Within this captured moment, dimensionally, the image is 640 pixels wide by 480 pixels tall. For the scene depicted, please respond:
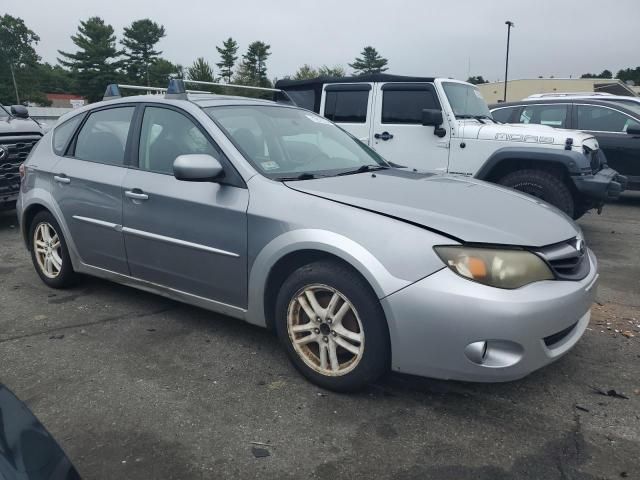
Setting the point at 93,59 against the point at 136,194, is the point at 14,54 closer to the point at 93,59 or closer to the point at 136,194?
the point at 93,59

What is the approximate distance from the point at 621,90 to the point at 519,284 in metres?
40.2

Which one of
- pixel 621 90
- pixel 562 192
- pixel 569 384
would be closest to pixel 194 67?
pixel 621 90

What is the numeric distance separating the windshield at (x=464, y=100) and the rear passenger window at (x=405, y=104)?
24 cm

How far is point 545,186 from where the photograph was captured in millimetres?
6180

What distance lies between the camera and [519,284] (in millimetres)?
2621

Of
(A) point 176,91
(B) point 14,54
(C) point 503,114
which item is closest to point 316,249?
(A) point 176,91

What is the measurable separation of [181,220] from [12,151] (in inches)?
197

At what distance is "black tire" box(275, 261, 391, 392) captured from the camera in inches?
109

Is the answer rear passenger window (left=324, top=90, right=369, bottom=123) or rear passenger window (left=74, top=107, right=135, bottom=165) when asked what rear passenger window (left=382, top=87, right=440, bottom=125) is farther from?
rear passenger window (left=74, top=107, right=135, bottom=165)

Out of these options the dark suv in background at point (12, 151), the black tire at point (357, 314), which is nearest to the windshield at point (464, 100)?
the black tire at point (357, 314)

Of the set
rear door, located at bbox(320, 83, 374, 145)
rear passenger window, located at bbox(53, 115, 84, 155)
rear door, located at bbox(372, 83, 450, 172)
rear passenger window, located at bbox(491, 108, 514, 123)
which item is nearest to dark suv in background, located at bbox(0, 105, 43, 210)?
rear passenger window, located at bbox(53, 115, 84, 155)

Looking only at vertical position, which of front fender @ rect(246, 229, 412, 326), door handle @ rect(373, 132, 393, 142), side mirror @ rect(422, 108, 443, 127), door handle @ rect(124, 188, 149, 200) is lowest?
front fender @ rect(246, 229, 412, 326)

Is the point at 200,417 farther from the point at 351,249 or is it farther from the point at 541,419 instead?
the point at 541,419

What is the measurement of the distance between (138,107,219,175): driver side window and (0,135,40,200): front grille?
418 centimetres
